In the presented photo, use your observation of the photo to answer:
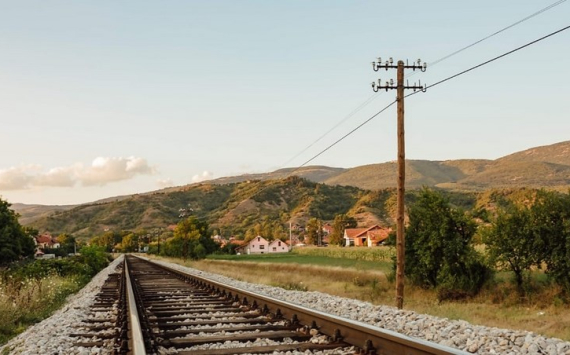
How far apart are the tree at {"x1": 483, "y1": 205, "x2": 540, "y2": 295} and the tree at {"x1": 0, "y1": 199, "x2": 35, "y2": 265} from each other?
61168mm

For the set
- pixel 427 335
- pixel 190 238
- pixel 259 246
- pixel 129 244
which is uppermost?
pixel 427 335

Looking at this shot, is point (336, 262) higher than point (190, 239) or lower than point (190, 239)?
lower

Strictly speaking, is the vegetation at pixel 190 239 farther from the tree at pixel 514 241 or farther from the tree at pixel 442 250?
the tree at pixel 514 241

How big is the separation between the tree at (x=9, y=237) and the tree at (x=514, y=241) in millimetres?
61168

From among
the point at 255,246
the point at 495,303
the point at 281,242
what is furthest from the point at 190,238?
the point at 281,242

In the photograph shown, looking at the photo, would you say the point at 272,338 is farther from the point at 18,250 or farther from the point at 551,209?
the point at 18,250

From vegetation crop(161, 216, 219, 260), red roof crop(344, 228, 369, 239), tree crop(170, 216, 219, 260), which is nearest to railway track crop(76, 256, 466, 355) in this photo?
vegetation crop(161, 216, 219, 260)

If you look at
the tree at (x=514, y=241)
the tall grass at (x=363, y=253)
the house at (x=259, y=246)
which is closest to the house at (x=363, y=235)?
the house at (x=259, y=246)

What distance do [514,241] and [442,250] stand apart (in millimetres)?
3482

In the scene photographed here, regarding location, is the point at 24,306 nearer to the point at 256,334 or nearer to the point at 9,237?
the point at 256,334

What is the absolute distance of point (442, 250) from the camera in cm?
2369

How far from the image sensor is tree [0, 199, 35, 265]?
220ft

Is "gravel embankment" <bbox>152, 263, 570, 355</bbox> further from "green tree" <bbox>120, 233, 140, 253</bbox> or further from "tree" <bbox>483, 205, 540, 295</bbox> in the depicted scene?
"green tree" <bbox>120, 233, 140, 253</bbox>

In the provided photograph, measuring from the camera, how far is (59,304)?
18953 mm
